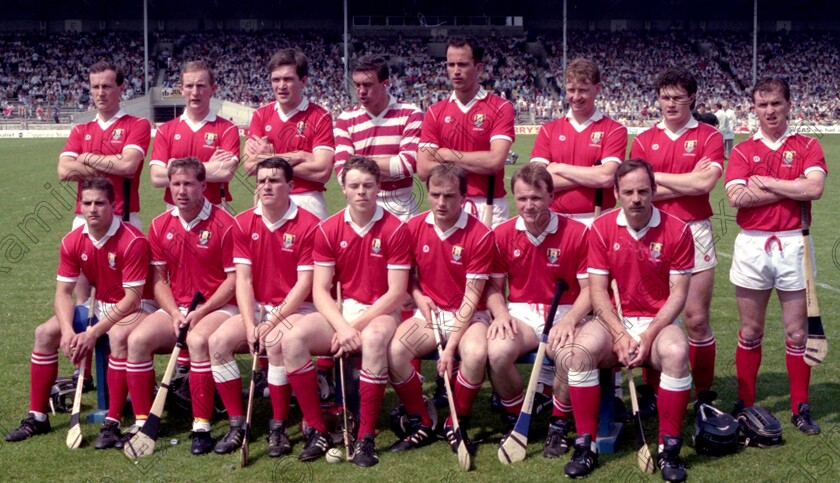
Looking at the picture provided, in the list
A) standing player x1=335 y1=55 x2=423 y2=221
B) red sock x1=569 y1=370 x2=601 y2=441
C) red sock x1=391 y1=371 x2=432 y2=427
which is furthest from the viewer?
standing player x1=335 y1=55 x2=423 y2=221

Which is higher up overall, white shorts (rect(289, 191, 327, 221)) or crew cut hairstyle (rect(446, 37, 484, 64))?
crew cut hairstyle (rect(446, 37, 484, 64))

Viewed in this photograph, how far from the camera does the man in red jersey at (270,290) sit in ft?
16.9

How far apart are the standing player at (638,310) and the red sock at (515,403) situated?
0.47 metres

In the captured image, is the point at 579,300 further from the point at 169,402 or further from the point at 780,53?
the point at 780,53

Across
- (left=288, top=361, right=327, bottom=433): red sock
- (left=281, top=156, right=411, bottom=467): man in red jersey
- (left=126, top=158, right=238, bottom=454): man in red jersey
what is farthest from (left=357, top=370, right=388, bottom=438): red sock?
(left=126, top=158, right=238, bottom=454): man in red jersey

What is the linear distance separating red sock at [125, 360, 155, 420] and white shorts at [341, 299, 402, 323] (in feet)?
3.74

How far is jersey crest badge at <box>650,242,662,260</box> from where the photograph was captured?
5082 mm

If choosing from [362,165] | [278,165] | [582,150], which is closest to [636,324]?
[582,150]

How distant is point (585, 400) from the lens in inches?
191

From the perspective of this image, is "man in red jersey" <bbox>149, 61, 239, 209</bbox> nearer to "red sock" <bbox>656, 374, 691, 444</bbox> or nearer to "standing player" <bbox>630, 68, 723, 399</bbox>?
"standing player" <bbox>630, 68, 723, 399</bbox>

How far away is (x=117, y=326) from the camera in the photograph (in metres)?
5.41

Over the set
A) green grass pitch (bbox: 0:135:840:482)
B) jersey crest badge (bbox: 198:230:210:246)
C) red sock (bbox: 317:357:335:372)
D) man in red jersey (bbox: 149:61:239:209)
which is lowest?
green grass pitch (bbox: 0:135:840:482)

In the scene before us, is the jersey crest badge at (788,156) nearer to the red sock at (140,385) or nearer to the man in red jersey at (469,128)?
the man in red jersey at (469,128)

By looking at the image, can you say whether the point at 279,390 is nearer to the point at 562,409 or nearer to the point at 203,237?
the point at 203,237
